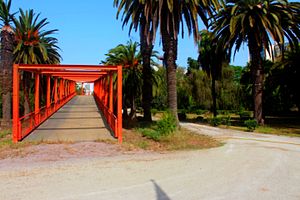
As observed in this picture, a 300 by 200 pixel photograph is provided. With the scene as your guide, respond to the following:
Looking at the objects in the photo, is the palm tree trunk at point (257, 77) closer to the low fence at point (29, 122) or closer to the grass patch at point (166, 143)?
the grass patch at point (166, 143)

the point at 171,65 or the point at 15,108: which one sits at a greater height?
the point at 171,65

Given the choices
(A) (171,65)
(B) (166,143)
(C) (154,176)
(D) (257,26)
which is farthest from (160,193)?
(D) (257,26)

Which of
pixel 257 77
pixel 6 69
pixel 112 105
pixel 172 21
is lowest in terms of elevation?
pixel 112 105

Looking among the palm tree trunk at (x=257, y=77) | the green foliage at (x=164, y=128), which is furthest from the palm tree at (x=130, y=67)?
the green foliage at (x=164, y=128)

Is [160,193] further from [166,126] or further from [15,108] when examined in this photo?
[15,108]

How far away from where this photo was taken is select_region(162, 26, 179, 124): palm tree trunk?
19.2m

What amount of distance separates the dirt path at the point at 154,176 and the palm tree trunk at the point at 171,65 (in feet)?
23.3

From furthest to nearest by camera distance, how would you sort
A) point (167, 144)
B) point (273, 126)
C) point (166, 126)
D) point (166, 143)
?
point (273, 126), point (166, 126), point (166, 143), point (167, 144)

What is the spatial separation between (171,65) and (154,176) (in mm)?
11938

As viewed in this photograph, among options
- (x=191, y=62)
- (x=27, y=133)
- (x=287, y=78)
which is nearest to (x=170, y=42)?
(x=27, y=133)

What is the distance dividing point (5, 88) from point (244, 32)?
1839 centimetres

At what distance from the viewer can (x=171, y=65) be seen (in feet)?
64.3

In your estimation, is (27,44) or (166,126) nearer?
(166,126)

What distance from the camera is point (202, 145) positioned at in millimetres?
14305
